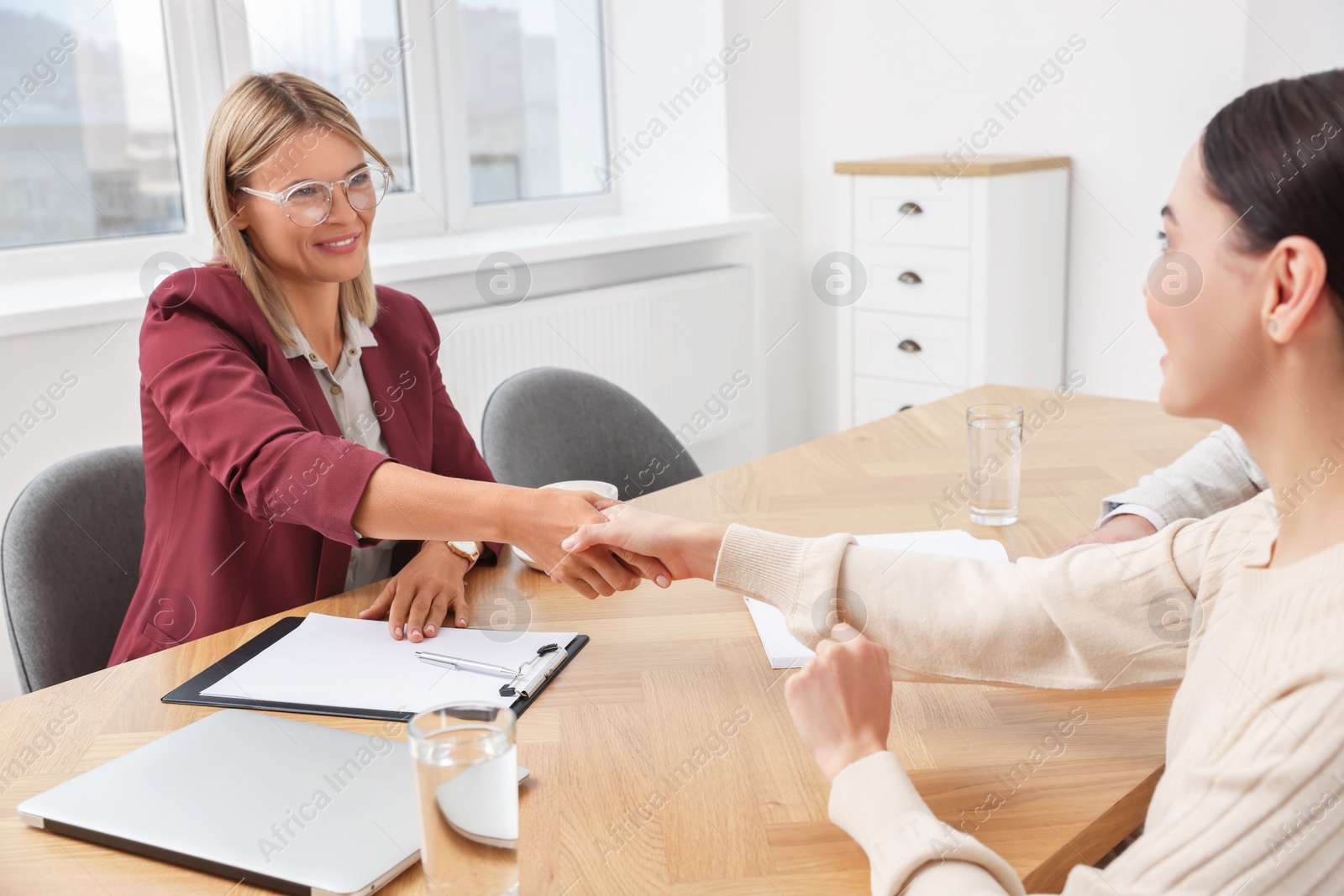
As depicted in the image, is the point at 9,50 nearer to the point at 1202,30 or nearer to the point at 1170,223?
the point at 1170,223

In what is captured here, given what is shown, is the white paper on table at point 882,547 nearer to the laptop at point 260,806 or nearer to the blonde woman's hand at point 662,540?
the blonde woman's hand at point 662,540

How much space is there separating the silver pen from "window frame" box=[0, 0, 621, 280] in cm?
153

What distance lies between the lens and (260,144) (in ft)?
5.14

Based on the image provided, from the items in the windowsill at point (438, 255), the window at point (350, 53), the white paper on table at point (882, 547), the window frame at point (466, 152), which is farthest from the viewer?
the window frame at point (466, 152)

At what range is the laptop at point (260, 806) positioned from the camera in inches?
31.9

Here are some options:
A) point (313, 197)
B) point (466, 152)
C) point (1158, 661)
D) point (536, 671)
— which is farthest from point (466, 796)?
point (466, 152)

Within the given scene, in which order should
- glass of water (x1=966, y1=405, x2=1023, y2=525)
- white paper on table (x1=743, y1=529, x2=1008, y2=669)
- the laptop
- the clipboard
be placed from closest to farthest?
the laptop, the clipboard, white paper on table (x1=743, y1=529, x2=1008, y2=669), glass of water (x1=966, y1=405, x2=1023, y2=525)

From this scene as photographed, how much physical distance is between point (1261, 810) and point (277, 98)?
143 cm

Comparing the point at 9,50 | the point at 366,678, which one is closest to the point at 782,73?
the point at 9,50

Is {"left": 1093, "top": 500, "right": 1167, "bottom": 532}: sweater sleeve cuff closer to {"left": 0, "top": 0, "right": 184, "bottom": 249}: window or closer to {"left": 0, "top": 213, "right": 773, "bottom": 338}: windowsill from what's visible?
{"left": 0, "top": 213, "right": 773, "bottom": 338}: windowsill

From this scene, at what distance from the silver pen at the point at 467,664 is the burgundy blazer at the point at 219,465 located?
0.69 feet

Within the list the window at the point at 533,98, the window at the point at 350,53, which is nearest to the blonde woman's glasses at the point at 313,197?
the window at the point at 350,53

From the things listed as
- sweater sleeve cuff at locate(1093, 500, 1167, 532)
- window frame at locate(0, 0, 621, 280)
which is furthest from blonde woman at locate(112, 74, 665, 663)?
window frame at locate(0, 0, 621, 280)

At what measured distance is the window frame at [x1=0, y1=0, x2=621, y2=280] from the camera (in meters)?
2.80
